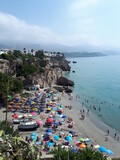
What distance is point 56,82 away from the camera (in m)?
66.2

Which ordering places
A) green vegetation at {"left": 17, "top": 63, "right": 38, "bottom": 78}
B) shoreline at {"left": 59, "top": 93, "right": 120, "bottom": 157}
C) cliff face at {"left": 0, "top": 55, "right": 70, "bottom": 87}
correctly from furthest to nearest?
green vegetation at {"left": 17, "top": 63, "right": 38, "bottom": 78} < cliff face at {"left": 0, "top": 55, "right": 70, "bottom": 87} < shoreline at {"left": 59, "top": 93, "right": 120, "bottom": 157}

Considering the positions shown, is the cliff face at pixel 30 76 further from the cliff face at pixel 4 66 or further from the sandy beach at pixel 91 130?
the sandy beach at pixel 91 130

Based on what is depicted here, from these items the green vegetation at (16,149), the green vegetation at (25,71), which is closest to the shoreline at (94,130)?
the green vegetation at (16,149)

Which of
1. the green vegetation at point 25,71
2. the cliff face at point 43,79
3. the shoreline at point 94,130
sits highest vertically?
the green vegetation at point 25,71

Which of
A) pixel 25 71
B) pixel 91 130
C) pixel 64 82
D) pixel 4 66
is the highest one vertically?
pixel 4 66

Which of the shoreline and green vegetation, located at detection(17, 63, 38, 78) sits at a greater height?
green vegetation, located at detection(17, 63, 38, 78)

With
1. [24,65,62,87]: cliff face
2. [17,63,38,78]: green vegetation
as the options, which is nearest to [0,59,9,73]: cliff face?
[17,63,38,78]: green vegetation

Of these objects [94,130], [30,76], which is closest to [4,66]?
[30,76]

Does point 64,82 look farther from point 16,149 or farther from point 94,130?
point 16,149

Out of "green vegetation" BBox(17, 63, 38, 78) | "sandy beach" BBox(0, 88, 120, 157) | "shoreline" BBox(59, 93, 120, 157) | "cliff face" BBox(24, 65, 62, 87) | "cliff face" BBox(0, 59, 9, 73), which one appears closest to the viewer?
"sandy beach" BBox(0, 88, 120, 157)

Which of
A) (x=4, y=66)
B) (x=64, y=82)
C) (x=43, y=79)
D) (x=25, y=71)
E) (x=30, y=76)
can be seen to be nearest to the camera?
(x=4, y=66)

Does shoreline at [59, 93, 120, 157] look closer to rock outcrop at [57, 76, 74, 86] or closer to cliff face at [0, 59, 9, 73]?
cliff face at [0, 59, 9, 73]

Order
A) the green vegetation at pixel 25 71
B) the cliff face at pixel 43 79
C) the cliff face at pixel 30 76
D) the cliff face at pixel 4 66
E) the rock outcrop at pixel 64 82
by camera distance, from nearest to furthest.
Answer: the cliff face at pixel 4 66
the cliff face at pixel 30 76
the cliff face at pixel 43 79
the green vegetation at pixel 25 71
the rock outcrop at pixel 64 82

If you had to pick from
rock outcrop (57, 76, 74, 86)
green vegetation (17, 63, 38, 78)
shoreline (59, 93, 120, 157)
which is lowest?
shoreline (59, 93, 120, 157)
